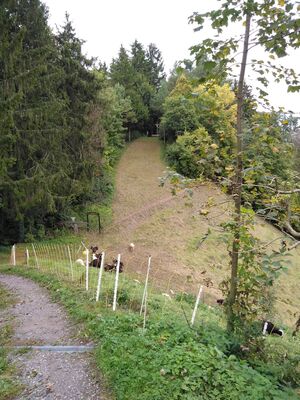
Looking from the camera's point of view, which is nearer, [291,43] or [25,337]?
[291,43]

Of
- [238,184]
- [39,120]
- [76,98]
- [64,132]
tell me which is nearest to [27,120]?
[39,120]

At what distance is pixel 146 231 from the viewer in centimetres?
2242

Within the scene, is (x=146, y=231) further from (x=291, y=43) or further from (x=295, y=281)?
(x=291, y=43)

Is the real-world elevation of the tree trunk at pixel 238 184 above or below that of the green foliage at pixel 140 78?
below

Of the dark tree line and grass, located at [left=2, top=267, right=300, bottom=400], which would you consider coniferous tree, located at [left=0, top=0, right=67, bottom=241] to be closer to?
the dark tree line

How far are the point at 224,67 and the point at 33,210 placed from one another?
14875mm

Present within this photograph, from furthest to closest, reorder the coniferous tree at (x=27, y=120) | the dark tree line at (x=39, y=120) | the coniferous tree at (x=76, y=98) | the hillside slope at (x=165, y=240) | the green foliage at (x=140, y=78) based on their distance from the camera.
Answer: the green foliage at (x=140, y=78) → the coniferous tree at (x=76, y=98) → the hillside slope at (x=165, y=240) → the dark tree line at (x=39, y=120) → the coniferous tree at (x=27, y=120)

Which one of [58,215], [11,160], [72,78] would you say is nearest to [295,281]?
[58,215]

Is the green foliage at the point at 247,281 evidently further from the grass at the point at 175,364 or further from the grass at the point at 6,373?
the grass at the point at 6,373

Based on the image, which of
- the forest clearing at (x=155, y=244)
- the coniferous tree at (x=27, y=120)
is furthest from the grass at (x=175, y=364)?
the coniferous tree at (x=27, y=120)

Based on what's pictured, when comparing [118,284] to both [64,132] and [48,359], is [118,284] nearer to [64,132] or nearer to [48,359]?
[48,359]

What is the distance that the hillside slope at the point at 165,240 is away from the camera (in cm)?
1505

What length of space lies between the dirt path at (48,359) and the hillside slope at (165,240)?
5.16m

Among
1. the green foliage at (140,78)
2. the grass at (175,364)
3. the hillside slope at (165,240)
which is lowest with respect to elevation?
the hillside slope at (165,240)
